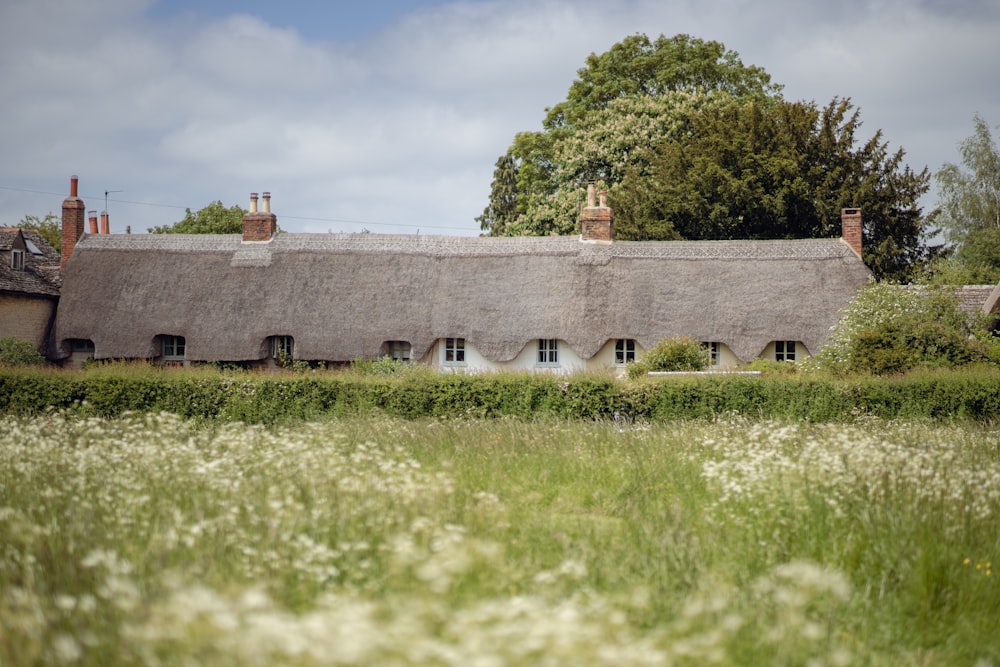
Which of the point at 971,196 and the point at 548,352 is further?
the point at 971,196

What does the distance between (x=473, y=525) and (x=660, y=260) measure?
70.5 feet

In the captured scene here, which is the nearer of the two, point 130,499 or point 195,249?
point 130,499

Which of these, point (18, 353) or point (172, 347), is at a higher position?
point (172, 347)

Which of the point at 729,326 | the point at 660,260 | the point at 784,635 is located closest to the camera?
the point at 784,635

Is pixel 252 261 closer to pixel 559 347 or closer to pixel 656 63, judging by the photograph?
pixel 559 347

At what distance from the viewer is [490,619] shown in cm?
375

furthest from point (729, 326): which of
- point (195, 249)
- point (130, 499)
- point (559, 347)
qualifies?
point (130, 499)

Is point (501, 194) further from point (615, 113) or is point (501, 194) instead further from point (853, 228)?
point (853, 228)

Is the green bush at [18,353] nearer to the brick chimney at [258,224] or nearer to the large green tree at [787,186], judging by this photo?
the brick chimney at [258,224]

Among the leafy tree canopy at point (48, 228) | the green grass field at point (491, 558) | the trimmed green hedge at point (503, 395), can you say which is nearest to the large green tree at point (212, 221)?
the leafy tree canopy at point (48, 228)

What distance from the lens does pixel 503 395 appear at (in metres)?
15.5

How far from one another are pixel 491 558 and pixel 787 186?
91.5 ft

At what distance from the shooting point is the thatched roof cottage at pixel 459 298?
25109mm

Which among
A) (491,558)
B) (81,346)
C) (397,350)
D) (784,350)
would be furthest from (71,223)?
(491,558)
